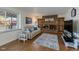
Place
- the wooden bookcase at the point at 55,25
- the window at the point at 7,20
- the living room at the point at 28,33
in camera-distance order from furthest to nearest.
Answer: the wooden bookcase at the point at 55,25, the window at the point at 7,20, the living room at the point at 28,33

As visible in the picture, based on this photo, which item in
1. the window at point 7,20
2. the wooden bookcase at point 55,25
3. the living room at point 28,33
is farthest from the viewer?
the wooden bookcase at point 55,25

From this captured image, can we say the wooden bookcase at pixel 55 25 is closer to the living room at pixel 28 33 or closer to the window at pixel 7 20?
the living room at pixel 28 33

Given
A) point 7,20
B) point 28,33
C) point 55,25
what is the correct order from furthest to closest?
point 55,25, point 28,33, point 7,20

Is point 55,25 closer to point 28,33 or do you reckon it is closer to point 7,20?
point 28,33

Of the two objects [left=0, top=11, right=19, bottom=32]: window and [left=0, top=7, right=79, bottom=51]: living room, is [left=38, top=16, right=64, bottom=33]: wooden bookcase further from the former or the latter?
[left=0, top=11, right=19, bottom=32]: window

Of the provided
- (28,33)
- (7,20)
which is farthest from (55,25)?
(7,20)

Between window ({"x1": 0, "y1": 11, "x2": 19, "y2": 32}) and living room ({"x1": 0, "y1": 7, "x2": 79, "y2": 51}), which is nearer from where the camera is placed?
living room ({"x1": 0, "y1": 7, "x2": 79, "y2": 51})

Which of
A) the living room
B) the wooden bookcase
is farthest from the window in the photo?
the wooden bookcase

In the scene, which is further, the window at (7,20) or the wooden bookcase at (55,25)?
the wooden bookcase at (55,25)


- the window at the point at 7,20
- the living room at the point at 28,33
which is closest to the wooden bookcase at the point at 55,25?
the living room at the point at 28,33

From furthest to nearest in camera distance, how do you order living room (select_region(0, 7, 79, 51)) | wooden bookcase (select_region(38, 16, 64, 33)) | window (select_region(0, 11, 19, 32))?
wooden bookcase (select_region(38, 16, 64, 33))
window (select_region(0, 11, 19, 32))
living room (select_region(0, 7, 79, 51))
